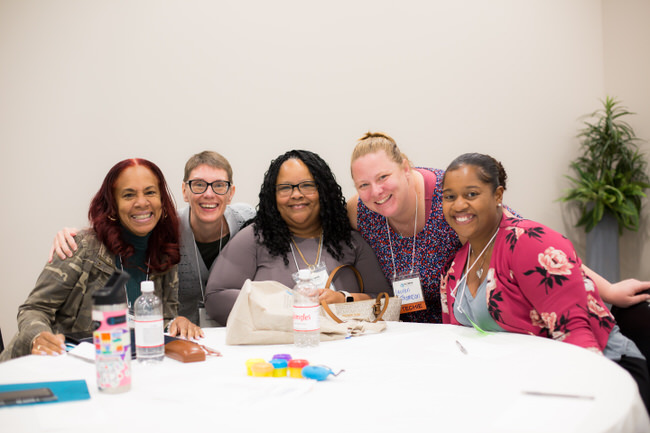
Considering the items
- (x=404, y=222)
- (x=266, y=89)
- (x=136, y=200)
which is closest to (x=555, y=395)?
(x=404, y=222)

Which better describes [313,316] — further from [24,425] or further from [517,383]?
[24,425]

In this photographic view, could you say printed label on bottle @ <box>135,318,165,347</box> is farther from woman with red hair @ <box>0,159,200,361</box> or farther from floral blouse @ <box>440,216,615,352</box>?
floral blouse @ <box>440,216,615,352</box>

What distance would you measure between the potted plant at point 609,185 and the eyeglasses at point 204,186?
153 inches

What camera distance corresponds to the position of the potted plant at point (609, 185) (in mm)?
5223

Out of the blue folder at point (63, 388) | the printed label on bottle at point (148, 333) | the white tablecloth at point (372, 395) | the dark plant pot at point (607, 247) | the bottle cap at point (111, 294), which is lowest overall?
the dark plant pot at point (607, 247)

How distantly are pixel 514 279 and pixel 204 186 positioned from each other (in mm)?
1735

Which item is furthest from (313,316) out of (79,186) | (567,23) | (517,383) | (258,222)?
(567,23)

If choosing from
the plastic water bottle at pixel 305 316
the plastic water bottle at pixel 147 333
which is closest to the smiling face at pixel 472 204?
the plastic water bottle at pixel 305 316

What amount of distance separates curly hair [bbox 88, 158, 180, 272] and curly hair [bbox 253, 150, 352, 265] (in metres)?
0.43

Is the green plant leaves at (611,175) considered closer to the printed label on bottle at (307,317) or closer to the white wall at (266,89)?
the white wall at (266,89)

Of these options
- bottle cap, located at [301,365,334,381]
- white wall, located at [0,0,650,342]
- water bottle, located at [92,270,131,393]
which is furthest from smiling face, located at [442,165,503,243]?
white wall, located at [0,0,650,342]

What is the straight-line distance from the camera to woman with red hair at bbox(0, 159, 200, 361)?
2219 mm

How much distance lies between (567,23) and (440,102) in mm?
1843

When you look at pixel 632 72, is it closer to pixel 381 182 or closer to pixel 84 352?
pixel 381 182
